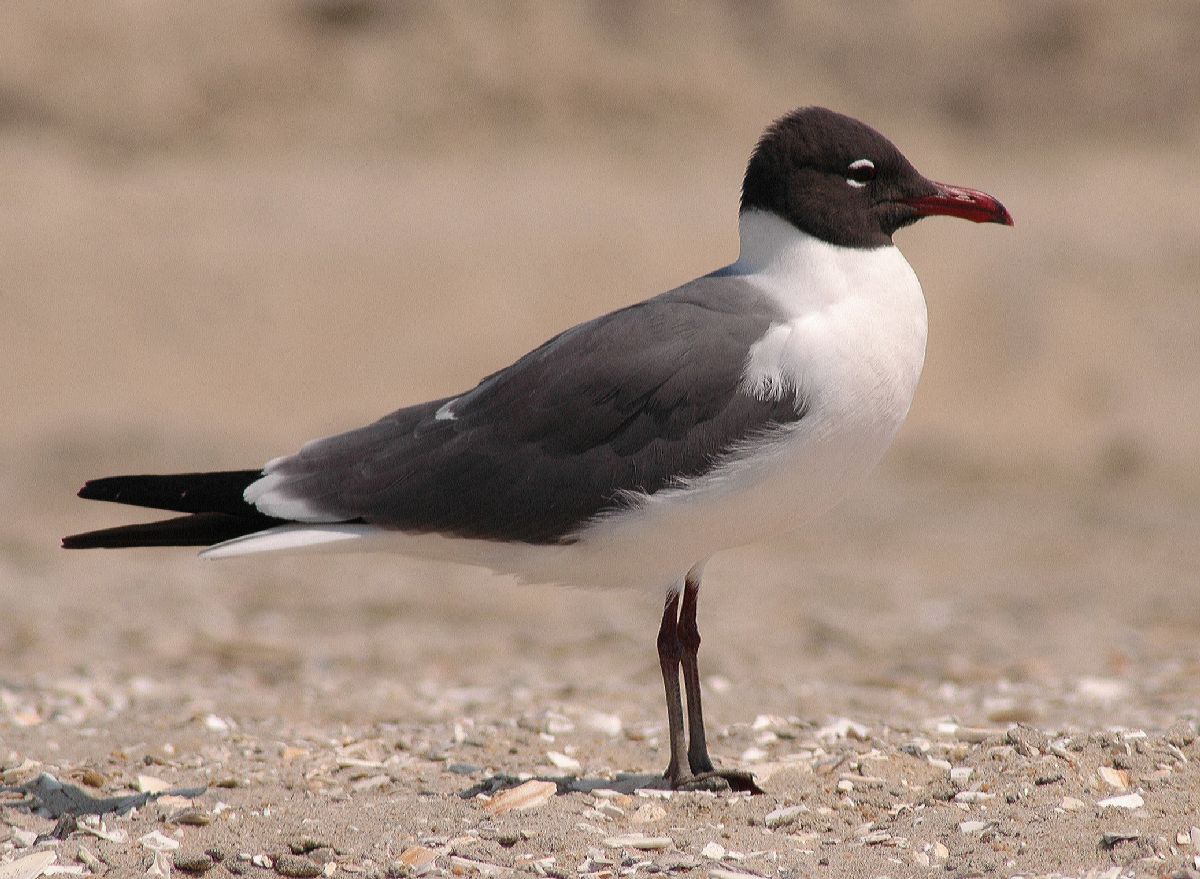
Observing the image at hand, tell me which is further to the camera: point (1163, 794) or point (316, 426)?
point (316, 426)

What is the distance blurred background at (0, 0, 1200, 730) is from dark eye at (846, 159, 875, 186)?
2.44 metres

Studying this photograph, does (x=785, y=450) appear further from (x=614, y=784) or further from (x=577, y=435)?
(x=614, y=784)

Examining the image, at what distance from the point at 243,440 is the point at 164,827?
9788 millimetres

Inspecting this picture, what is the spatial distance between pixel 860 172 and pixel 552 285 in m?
11.9

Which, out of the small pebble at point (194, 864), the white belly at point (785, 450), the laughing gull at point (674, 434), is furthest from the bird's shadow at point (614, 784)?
the small pebble at point (194, 864)

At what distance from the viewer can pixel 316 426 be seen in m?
15.0

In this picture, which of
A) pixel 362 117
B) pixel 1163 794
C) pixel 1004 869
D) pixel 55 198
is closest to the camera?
pixel 1004 869

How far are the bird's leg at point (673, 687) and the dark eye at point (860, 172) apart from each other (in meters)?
1.27

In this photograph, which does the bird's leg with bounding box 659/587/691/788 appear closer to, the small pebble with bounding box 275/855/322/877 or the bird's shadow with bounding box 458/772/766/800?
the bird's shadow with bounding box 458/772/766/800

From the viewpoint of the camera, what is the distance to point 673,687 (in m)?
4.78

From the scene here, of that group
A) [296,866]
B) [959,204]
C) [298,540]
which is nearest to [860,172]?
[959,204]

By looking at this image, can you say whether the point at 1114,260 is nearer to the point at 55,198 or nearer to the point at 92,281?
the point at 92,281

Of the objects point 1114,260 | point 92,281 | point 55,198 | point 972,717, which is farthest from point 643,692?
point 55,198

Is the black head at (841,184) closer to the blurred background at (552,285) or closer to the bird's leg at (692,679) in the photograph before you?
the bird's leg at (692,679)
